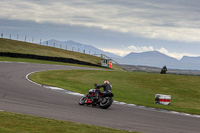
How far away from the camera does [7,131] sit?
24.8 ft

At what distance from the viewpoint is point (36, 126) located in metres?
8.85

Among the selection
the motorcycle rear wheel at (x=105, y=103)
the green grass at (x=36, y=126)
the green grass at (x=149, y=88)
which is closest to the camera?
the green grass at (x=36, y=126)

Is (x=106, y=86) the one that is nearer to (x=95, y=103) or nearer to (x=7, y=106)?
(x=95, y=103)

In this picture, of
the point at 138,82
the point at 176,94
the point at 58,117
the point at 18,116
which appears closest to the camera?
the point at 18,116

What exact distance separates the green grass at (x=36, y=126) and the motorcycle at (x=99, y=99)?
20.3ft

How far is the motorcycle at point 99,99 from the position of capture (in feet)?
52.6

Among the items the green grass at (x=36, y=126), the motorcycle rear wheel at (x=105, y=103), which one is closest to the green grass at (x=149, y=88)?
the motorcycle rear wheel at (x=105, y=103)

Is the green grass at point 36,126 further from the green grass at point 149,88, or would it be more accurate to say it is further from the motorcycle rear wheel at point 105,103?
the green grass at point 149,88

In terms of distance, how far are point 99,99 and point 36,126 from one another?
7655mm

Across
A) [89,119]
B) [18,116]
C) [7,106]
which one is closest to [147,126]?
[89,119]

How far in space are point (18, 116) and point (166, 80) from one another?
2471 centimetres

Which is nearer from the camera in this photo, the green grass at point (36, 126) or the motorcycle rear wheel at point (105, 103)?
the green grass at point (36, 126)

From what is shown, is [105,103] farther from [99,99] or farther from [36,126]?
[36,126]

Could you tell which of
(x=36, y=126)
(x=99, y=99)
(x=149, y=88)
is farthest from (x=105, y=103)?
(x=149, y=88)
